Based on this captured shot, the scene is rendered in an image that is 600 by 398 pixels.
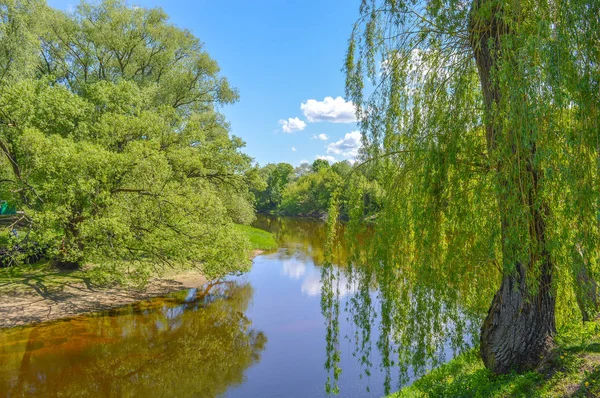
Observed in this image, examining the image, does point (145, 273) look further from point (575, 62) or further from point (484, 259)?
point (575, 62)

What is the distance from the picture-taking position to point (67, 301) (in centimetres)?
1386

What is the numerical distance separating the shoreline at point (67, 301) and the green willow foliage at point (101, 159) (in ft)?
4.56

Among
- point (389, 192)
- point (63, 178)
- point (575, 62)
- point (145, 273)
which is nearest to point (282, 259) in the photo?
point (145, 273)

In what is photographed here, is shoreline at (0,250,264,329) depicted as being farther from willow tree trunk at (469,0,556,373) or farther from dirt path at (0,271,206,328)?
willow tree trunk at (469,0,556,373)

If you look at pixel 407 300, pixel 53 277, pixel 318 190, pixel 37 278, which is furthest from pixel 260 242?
pixel 407 300

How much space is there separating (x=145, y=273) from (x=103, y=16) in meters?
15.5

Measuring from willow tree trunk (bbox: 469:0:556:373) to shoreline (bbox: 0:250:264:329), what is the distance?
13.2 m

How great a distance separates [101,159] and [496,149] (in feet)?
40.6

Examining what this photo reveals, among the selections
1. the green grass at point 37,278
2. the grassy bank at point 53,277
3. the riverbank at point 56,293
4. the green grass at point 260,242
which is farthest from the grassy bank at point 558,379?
the green grass at point 260,242

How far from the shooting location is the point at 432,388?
664 centimetres

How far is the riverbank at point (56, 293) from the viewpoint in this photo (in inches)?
500

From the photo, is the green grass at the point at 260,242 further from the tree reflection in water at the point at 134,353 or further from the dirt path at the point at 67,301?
the tree reflection in water at the point at 134,353

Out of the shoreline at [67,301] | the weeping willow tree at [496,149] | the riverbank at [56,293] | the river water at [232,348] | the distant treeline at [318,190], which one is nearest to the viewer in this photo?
the weeping willow tree at [496,149]

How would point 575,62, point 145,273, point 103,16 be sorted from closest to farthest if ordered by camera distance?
1. point 575,62
2. point 145,273
3. point 103,16
